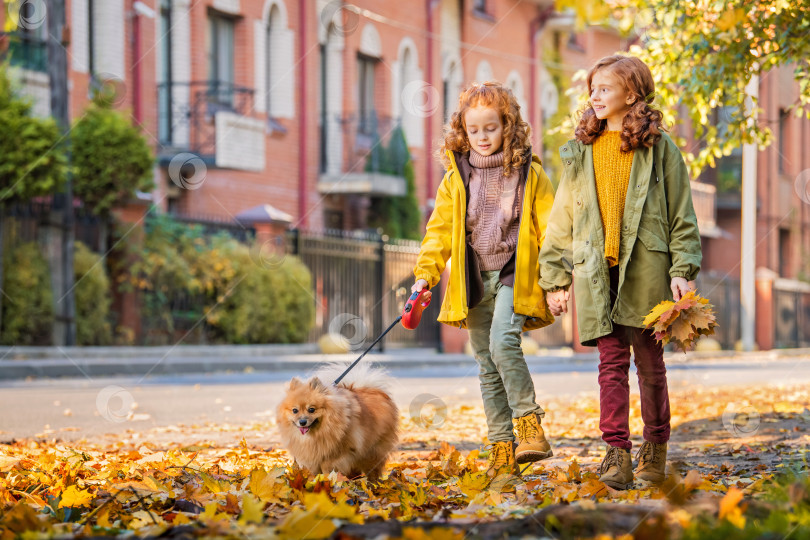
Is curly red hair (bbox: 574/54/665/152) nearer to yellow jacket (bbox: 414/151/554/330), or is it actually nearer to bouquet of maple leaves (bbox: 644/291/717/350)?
yellow jacket (bbox: 414/151/554/330)

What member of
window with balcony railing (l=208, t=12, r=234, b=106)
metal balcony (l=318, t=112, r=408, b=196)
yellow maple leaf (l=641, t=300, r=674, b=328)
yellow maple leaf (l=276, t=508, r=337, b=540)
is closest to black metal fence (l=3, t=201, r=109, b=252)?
window with balcony railing (l=208, t=12, r=234, b=106)

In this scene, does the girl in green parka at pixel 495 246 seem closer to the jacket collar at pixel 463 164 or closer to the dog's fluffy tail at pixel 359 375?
the jacket collar at pixel 463 164

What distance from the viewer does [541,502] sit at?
371 centimetres

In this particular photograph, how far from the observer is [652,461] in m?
4.59

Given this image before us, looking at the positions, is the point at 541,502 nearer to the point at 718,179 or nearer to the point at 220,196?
the point at 220,196

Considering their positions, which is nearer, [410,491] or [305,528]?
[305,528]

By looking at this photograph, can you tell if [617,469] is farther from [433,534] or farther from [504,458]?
[433,534]

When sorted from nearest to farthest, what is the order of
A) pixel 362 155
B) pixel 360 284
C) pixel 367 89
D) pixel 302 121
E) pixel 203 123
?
pixel 203 123 < pixel 360 284 < pixel 302 121 < pixel 362 155 < pixel 367 89

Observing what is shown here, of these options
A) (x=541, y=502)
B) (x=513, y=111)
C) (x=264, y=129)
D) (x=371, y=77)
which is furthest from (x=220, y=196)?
(x=541, y=502)

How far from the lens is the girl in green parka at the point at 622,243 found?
4434mm

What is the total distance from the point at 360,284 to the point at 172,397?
10.4 m

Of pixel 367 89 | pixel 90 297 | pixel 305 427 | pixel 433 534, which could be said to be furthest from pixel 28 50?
pixel 433 534

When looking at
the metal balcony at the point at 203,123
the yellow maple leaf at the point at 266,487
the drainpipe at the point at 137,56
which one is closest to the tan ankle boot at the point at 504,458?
the yellow maple leaf at the point at 266,487

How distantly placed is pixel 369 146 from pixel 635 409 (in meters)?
15.7
